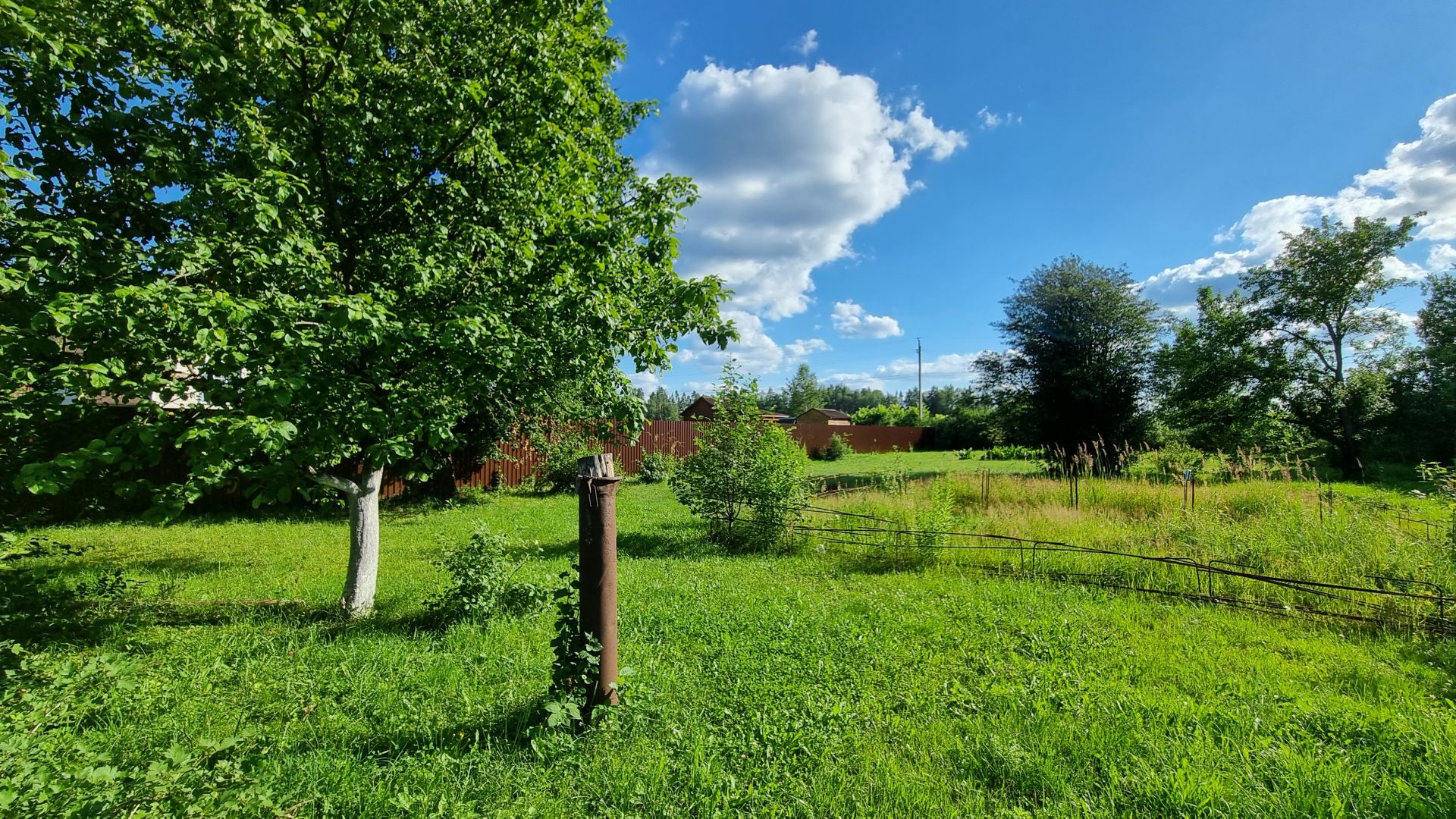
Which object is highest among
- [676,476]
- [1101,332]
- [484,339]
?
[1101,332]

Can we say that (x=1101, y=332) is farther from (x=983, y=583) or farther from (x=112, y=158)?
(x=112, y=158)

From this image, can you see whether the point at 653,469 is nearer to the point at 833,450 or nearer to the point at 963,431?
the point at 833,450

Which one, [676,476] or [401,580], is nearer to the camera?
[401,580]

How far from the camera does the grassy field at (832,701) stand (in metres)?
2.25

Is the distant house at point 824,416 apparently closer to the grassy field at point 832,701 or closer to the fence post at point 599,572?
the grassy field at point 832,701

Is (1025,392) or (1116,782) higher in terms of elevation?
(1025,392)

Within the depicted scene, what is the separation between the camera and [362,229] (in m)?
4.28

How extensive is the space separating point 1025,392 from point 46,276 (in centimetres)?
2089

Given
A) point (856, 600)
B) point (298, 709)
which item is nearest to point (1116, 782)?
point (856, 600)

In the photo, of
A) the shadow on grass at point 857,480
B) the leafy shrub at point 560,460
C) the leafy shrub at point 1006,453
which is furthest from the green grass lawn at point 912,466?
the leafy shrub at point 560,460

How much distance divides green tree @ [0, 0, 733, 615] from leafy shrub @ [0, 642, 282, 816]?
1.04 metres

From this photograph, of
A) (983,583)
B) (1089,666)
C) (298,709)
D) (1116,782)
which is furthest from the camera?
(983,583)

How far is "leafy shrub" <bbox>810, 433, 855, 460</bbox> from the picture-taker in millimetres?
29239

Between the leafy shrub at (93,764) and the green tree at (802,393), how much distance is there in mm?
70606
